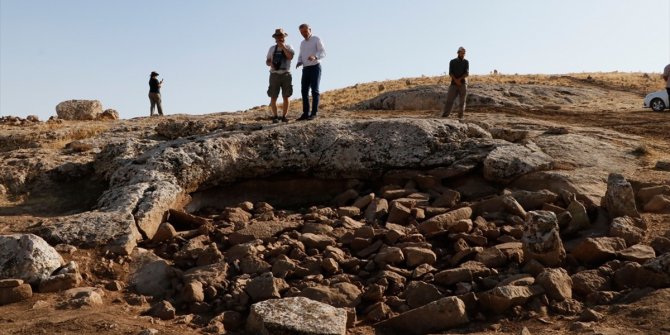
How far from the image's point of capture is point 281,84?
30.1ft

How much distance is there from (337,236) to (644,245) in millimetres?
2840

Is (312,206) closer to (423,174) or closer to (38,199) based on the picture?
(423,174)

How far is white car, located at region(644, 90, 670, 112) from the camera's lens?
1658cm

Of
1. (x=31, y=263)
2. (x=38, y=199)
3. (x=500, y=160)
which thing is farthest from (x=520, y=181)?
(x=38, y=199)

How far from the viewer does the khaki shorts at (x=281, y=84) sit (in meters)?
9.13

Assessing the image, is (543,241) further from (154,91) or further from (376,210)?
(154,91)

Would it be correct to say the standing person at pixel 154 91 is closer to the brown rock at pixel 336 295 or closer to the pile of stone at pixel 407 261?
the pile of stone at pixel 407 261

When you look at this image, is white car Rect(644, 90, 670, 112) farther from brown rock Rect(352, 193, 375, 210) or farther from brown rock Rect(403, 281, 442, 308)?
brown rock Rect(403, 281, 442, 308)

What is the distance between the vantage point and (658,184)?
7.07 metres

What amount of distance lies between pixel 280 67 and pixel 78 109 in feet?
39.1

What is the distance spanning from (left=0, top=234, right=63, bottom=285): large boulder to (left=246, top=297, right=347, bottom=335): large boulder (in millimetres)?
1942

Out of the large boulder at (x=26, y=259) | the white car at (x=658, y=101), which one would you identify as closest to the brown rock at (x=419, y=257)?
the large boulder at (x=26, y=259)

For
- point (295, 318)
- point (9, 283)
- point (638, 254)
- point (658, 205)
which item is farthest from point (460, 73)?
point (9, 283)

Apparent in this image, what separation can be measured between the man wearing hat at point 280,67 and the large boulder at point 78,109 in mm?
10870
